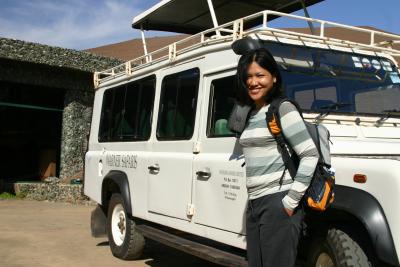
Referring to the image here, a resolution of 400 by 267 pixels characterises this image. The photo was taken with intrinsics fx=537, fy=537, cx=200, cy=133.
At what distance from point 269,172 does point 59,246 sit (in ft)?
18.6

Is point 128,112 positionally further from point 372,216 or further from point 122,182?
point 372,216

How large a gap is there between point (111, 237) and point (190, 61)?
301 centimetres

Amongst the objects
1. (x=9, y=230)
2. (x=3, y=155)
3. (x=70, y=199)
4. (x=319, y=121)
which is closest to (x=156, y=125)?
(x=319, y=121)

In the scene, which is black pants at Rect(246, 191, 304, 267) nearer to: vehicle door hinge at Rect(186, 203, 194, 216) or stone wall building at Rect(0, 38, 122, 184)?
vehicle door hinge at Rect(186, 203, 194, 216)

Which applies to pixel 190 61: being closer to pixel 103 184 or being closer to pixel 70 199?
pixel 103 184

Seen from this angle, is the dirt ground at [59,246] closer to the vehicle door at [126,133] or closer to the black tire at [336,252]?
the vehicle door at [126,133]

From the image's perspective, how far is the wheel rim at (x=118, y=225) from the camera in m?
7.05

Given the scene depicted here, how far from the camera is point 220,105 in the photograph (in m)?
4.98

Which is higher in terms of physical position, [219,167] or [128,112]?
[128,112]

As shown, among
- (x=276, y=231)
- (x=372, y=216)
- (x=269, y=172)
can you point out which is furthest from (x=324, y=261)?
(x=269, y=172)

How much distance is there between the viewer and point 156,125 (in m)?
6.10

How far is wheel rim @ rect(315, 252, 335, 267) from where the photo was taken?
3.70m

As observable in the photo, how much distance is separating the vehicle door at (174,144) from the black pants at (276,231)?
2.00 m

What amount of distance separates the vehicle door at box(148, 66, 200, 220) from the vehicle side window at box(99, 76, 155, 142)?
0.38 metres
